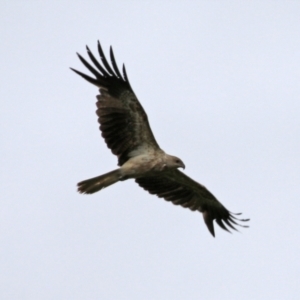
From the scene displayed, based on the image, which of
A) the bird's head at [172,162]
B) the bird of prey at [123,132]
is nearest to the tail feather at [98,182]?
the bird of prey at [123,132]

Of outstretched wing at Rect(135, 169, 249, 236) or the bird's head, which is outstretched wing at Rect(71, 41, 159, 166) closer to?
the bird's head

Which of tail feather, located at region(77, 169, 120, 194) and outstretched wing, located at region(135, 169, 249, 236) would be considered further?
outstretched wing, located at region(135, 169, 249, 236)

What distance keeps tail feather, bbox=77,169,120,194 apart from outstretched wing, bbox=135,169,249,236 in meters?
1.42

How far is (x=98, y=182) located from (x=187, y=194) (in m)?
2.92

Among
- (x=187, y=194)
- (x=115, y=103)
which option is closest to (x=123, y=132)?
(x=115, y=103)

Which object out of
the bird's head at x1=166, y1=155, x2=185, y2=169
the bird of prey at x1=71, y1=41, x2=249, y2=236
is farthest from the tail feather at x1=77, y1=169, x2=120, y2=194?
the bird's head at x1=166, y1=155, x2=185, y2=169

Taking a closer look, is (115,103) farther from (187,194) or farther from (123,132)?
(187,194)

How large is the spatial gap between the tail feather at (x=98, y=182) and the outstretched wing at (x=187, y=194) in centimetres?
142

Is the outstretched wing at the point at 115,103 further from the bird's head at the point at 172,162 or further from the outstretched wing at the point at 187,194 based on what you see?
the outstretched wing at the point at 187,194

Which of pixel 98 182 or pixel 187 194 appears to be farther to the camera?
pixel 187 194

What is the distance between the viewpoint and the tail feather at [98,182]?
17.6 meters

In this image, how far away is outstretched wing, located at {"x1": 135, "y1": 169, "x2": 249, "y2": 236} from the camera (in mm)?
19438

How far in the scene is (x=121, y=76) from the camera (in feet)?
57.4

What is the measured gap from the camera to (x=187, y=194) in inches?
787
